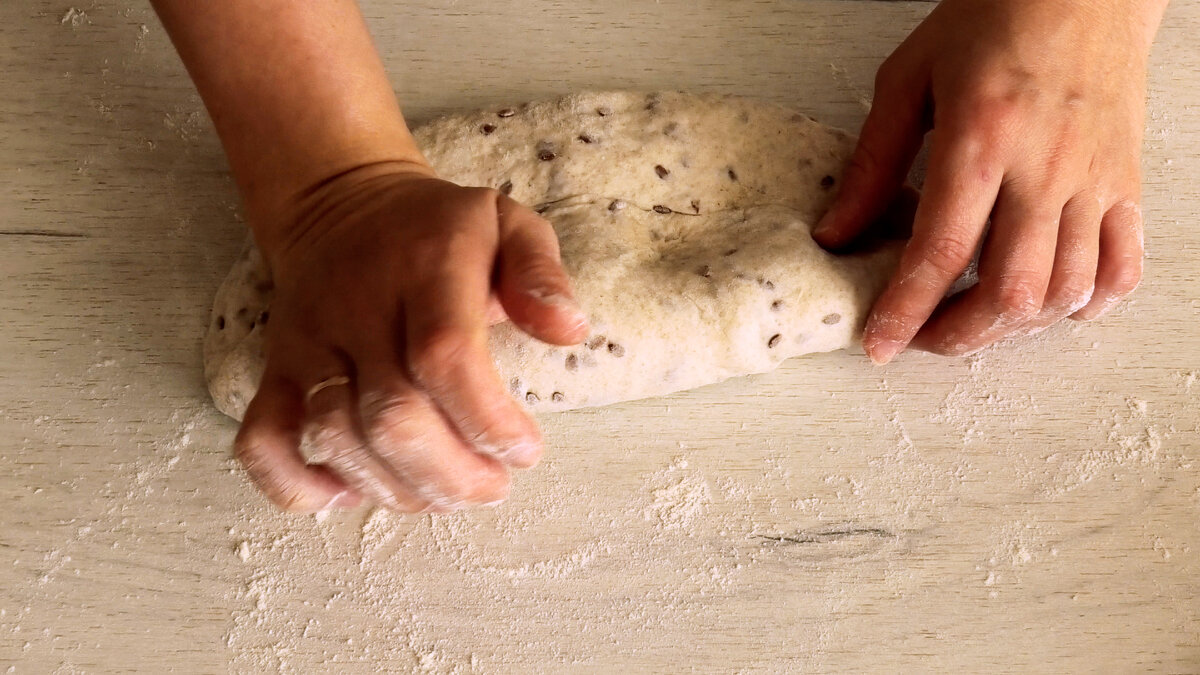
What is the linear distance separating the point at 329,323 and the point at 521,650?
0.43 metres

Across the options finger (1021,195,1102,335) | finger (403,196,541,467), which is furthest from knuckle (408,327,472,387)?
finger (1021,195,1102,335)

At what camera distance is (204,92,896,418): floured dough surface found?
38.9 inches

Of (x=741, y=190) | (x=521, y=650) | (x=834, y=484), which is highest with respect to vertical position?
(x=741, y=190)

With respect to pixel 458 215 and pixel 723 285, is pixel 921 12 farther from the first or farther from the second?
pixel 458 215

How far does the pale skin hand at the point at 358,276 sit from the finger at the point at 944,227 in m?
0.40

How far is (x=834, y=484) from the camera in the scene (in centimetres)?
108

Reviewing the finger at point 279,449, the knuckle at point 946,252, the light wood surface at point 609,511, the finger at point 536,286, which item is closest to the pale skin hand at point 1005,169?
the knuckle at point 946,252

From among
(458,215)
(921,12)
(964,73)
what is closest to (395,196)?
(458,215)

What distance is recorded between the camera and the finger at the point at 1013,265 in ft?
3.17

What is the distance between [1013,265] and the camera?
0.96 metres

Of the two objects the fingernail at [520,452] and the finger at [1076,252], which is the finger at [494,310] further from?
the finger at [1076,252]

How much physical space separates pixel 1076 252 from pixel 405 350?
71 centimetres

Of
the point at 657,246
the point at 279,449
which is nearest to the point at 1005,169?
the point at 657,246

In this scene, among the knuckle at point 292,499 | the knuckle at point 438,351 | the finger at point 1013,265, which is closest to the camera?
the knuckle at point 438,351
